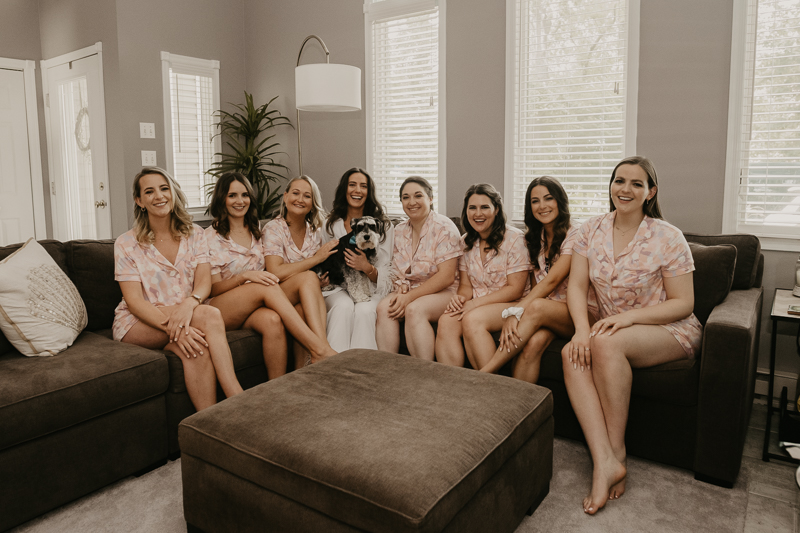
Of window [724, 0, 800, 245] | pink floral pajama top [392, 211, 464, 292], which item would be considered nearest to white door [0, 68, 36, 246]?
pink floral pajama top [392, 211, 464, 292]

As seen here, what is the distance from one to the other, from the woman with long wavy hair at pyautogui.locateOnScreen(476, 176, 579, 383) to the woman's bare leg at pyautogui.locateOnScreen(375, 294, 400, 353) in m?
0.43

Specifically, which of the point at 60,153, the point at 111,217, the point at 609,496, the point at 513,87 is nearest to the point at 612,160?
the point at 513,87

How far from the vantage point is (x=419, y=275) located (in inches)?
118

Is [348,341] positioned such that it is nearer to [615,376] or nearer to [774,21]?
[615,376]

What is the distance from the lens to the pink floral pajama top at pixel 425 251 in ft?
9.53

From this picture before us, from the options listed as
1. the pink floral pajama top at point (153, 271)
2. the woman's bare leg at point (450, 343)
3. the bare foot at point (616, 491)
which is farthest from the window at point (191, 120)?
the bare foot at point (616, 491)

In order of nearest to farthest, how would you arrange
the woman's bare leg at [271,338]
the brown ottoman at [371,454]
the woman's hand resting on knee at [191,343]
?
1. the brown ottoman at [371,454]
2. the woman's hand resting on knee at [191,343]
3. the woman's bare leg at [271,338]

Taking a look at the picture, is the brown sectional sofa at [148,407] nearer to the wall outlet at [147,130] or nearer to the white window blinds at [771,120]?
the white window blinds at [771,120]

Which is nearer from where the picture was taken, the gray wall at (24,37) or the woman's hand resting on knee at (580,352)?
the woman's hand resting on knee at (580,352)

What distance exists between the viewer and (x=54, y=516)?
1954 mm

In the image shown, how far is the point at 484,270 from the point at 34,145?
447cm

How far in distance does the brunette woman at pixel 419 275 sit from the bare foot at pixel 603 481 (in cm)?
94

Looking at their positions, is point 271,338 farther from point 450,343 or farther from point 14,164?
point 14,164

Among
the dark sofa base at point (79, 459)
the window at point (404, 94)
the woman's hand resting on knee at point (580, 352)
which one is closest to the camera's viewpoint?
the dark sofa base at point (79, 459)
